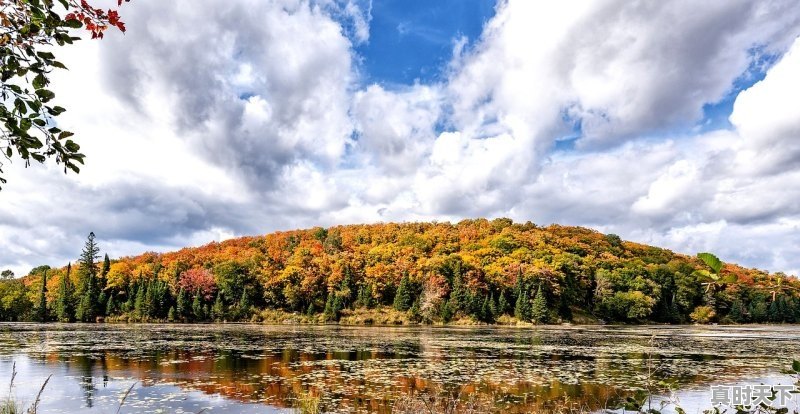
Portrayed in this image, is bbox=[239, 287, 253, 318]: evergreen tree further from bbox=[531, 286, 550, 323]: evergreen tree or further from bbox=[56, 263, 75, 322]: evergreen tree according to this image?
Answer: bbox=[531, 286, 550, 323]: evergreen tree

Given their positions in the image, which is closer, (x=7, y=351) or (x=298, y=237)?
(x=7, y=351)

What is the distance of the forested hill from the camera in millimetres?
90062

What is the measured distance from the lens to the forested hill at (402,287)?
90062mm

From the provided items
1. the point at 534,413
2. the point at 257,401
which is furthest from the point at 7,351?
the point at 534,413

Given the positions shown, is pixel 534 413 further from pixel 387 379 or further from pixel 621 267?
pixel 621 267

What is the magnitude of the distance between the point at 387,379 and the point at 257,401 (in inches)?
218

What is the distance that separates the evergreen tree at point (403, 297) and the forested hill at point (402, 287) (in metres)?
0.20

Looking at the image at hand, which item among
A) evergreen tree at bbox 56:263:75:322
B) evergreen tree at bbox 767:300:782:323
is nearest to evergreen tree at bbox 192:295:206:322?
evergreen tree at bbox 56:263:75:322

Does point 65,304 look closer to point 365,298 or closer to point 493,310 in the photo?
point 365,298

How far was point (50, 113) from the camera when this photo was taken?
10.3 feet

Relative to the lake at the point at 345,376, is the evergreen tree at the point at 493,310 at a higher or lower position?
lower

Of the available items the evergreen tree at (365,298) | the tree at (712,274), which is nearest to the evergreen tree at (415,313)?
the evergreen tree at (365,298)

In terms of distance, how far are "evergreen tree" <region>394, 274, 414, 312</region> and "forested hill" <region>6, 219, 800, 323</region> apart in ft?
0.66

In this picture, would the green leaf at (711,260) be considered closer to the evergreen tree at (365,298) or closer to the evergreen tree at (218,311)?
the evergreen tree at (365,298)
